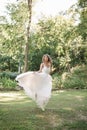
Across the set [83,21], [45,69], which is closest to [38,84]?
[45,69]

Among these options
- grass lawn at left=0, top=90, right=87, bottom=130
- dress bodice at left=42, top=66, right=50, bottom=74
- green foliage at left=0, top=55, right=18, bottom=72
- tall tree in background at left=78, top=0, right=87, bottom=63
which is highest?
tall tree in background at left=78, top=0, right=87, bottom=63

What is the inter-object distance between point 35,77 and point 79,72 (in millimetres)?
2214

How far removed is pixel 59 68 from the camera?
108 ft

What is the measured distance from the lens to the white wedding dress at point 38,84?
34.7ft

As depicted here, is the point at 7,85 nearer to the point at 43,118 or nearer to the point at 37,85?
the point at 37,85

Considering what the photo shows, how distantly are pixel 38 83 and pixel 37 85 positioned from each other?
0.07 m

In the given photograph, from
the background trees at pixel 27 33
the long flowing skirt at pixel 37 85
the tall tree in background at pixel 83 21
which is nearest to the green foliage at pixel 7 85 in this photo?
the background trees at pixel 27 33

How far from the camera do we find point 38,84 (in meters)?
10.7

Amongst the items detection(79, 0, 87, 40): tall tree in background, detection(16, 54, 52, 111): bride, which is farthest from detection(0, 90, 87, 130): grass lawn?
detection(79, 0, 87, 40): tall tree in background

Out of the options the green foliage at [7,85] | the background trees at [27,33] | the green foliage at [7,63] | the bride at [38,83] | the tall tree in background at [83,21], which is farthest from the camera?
the green foliage at [7,63]

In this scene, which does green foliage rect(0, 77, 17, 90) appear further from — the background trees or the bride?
the bride

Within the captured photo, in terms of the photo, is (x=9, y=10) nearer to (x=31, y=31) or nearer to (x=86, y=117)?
(x=31, y=31)

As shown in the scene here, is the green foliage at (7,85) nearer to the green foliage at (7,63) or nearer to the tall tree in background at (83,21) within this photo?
the tall tree in background at (83,21)

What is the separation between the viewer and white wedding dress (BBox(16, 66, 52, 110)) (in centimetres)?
1058
